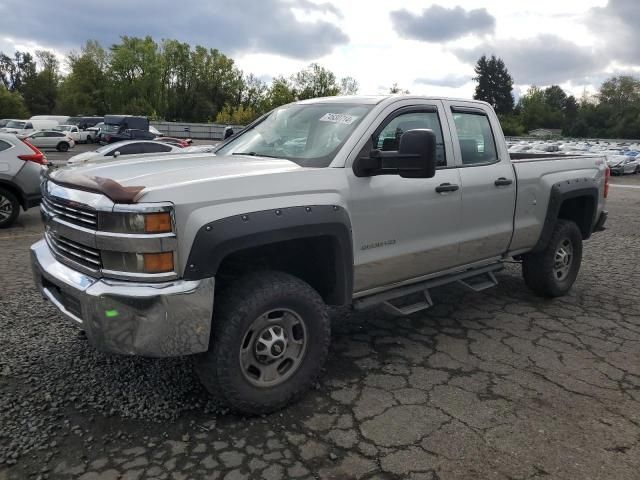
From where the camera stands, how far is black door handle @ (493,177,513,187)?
434 cm

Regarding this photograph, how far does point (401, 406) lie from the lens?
3.21m

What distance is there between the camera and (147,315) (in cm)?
257

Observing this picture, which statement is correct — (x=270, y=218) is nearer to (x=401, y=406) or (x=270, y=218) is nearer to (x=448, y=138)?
(x=401, y=406)

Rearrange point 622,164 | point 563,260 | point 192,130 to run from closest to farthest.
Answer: point 563,260
point 622,164
point 192,130

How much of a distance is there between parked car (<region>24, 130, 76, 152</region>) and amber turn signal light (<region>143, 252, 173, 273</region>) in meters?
35.2

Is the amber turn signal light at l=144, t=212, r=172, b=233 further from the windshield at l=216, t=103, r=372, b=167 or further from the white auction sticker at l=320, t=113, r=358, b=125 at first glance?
the white auction sticker at l=320, t=113, r=358, b=125

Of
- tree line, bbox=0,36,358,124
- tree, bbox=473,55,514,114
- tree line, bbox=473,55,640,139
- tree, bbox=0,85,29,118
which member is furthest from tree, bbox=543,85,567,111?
tree, bbox=0,85,29,118

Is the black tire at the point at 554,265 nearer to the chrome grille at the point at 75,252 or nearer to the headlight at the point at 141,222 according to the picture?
the headlight at the point at 141,222

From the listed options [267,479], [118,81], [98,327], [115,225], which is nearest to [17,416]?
[98,327]

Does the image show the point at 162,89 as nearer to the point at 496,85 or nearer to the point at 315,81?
the point at 315,81

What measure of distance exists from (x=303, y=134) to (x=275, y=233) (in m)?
1.12

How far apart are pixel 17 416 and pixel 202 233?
1529mm

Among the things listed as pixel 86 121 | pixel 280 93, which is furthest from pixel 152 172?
pixel 280 93

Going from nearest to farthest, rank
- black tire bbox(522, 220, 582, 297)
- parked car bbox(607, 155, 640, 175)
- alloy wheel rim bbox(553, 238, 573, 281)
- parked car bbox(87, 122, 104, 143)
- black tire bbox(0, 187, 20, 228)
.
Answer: black tire bbox(522, 220, 582, 297) → alloy wheel rim bbox(553, 238, 573, 281) → black tire bbox(0, 187, 20, 228) → parked car bbox(607, 155, 640, 175) → parked car bbox(87, 122, 104, 143)
